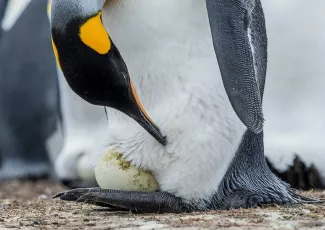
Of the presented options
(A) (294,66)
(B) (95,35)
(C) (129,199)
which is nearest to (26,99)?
(A) (294,66)

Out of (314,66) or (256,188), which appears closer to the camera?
(256,188)

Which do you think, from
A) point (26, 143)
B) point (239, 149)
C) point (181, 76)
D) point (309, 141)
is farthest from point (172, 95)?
point (26, 143)

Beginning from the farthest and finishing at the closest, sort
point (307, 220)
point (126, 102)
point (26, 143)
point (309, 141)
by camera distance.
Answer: point (26, 143), point (309, 141), point (126, 102), point (307, 220)

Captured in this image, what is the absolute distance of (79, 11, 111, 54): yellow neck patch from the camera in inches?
112

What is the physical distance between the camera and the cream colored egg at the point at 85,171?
16.5 feet

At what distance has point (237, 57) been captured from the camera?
116 inches

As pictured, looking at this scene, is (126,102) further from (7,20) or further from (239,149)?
(7,20)

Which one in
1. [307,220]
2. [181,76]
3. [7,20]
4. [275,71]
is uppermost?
[7,20]

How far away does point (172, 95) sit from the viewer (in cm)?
311

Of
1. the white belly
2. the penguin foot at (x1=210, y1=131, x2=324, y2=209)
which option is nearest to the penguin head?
the white belly

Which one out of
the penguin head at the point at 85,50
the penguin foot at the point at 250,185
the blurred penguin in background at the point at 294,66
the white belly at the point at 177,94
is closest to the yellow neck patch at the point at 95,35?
the penguin head at the point at 85,50

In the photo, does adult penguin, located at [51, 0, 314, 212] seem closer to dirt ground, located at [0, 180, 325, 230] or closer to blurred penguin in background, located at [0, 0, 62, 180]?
dirt ground, located at [0, 180, 325, 230]

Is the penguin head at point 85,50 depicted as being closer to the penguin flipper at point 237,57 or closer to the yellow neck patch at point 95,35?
the yellow neck patch at point 95,35

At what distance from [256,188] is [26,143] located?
171 inches
